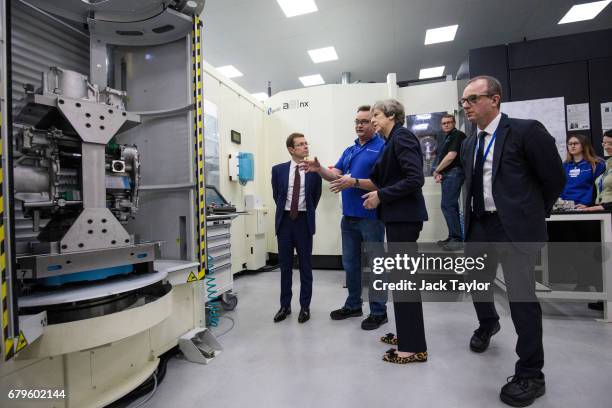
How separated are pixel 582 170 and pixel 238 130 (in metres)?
3.98

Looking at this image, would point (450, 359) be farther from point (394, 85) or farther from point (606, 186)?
point (394, 85)

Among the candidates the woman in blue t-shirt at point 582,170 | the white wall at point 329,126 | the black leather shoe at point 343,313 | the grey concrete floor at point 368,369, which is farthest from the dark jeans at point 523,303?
the white wall at point 329,126

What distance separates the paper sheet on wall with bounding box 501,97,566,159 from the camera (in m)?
3.84

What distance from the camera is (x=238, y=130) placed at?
14.4ft

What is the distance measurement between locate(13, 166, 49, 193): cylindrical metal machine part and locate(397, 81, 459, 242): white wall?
171 inches

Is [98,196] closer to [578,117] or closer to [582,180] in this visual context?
[582,180]

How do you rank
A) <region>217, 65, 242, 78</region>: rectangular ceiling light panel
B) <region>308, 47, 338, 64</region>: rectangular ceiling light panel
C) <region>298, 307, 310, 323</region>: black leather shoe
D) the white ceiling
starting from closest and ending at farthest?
<region>298, 307, 310, 323</region>: black leather shoe < the white ceiling < <region>308, 47, 338, 64</region>: rectangular ceiling light panel < <region>217, 65, 242, 78</region>: rectangular ceiling light panel

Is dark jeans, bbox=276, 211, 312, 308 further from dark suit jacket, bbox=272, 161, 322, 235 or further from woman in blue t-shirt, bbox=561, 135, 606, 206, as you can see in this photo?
woman in blue t-shirt, bbox=561, 135, 606, 206

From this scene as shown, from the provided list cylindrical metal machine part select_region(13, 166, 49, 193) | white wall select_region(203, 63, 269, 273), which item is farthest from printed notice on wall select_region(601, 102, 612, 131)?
cylindrical metal machine part select_region(13, 166, 49, 193)

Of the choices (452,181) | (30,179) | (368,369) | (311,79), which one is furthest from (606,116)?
(311,79)

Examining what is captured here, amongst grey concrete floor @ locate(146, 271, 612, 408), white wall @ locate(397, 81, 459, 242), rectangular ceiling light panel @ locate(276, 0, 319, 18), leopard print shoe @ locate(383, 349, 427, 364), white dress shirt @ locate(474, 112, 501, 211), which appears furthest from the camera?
rectangular ceiling light panel @ locate(276, 0, 319, 18)

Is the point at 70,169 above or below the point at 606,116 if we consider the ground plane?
below

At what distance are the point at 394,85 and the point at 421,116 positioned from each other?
0.64 meters

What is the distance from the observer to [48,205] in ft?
4.62
